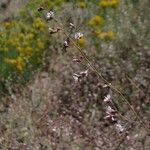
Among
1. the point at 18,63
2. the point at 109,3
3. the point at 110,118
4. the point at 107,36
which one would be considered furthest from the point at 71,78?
the point at 110,118

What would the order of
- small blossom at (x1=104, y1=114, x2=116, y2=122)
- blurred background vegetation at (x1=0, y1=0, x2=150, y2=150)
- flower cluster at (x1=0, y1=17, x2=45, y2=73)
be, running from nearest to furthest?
small blossom at (x1=104, y1=114, x2=116, y2=122) < blurred background vegetation at (x1=0, y1=0, x2=150, y2=150) < flower cluster at (x1=0, y1=17, x2=45, y2=73)

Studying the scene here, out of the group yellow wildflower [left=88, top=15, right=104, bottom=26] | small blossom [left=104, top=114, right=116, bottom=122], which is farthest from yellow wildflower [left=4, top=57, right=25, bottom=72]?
small blossom [left=104, top=114, right=116, bottom=122]

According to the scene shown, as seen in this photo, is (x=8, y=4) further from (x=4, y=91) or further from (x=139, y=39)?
(x=139, y=39)

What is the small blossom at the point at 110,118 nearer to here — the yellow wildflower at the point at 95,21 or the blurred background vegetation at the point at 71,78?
the blurred background vegetation at the point at 71,78

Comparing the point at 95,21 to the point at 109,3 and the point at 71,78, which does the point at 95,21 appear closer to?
the point at 109,3

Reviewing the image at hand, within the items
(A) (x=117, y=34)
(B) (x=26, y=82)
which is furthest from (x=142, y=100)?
(B) (x=26, y=82)

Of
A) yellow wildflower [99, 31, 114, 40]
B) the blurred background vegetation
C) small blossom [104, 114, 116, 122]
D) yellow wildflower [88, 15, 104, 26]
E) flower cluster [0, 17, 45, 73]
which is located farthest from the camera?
flower cluster [0, 17, 45, 73]

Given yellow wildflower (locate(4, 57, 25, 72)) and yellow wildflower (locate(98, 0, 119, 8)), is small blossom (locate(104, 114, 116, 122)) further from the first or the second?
yellow wildflower (locate(98, 0, 119, 8))

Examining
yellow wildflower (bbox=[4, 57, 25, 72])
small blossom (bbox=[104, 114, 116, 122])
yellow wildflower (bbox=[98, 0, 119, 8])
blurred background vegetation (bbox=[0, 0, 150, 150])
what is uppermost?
small blossom (bbox=[104, 114, 116, 122])
